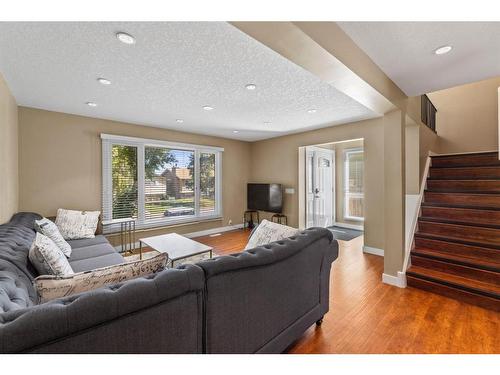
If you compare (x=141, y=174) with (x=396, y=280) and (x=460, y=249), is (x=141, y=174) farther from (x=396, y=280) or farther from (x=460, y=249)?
(x=460, y=249)

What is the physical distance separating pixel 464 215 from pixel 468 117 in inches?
100

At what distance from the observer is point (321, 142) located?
4.70 m

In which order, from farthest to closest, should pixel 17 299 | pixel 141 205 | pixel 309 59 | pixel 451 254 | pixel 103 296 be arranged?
pixel 141 205, pixel 451 254, pixel 309 59, pixel 17 299, pixel 103 296

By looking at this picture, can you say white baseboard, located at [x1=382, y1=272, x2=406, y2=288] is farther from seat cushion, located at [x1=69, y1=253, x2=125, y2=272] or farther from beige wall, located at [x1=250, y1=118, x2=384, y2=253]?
seat cushion, located at [x1=69, y1=253, x2=125, y2=272]

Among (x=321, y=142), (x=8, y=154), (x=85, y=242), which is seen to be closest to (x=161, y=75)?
(x=8, y=154)

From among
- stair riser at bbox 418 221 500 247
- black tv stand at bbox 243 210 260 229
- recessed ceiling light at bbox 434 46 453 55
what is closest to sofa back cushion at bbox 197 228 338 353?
recessed ceiling light at bbox 434 46 453 55

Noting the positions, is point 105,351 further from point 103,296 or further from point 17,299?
point 17,299

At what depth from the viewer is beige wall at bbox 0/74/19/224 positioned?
2383 mm

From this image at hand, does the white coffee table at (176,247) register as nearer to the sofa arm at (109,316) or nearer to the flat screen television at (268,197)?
the sofa arm at (109,316)

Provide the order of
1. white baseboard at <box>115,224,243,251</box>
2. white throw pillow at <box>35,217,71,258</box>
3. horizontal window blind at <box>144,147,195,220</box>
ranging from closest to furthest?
white throw pillow at <box>35,217,71,258</box> < horizontal window blind at <box>144,147,195,220</box> < white baseboard at <box>115,224,243,251</box>

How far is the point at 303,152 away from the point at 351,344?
397cm

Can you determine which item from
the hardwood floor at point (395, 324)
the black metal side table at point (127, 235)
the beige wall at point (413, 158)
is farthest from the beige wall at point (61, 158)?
the beige wall at point (413, 158)
